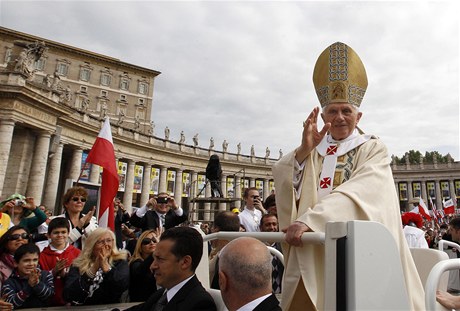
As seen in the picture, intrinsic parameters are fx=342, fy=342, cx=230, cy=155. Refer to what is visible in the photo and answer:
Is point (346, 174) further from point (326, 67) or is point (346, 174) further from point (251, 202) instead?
point (251, 202)

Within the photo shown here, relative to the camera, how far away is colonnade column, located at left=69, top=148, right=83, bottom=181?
34781mm

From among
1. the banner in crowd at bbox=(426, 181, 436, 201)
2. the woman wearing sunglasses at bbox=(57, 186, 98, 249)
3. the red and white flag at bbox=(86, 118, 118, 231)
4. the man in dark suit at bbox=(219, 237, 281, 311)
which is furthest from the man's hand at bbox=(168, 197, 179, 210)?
the banner in crowd at bbox=(426, 181, 436, 201)

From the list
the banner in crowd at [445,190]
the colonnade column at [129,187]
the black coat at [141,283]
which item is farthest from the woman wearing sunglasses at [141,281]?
the banner in crowd at [445,190]

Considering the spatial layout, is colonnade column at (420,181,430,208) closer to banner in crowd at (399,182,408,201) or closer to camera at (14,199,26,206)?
banner in crowd at (399,182,408,201)

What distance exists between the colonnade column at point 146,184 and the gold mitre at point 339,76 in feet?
139

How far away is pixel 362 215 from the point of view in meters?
2.52

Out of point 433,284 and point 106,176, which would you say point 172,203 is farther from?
point 433,284

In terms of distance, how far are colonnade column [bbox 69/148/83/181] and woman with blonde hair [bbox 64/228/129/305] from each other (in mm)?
33298

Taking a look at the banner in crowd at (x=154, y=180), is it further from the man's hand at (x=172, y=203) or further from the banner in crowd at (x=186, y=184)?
the man's hand at (x=172, y=203)

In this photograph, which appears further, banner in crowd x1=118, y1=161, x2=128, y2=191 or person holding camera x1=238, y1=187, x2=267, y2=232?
banner in crowd x1=118, y1=161, x2=128, y2=191

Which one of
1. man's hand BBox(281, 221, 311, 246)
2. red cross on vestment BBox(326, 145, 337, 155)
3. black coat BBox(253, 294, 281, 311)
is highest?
red cross on vestment BBox(326, 145, 337, 155)

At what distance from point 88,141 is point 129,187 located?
26.5 feet

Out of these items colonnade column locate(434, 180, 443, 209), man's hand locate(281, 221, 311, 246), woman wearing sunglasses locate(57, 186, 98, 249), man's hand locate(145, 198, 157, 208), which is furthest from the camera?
colonnade column locate(434, 180, 443, 209)

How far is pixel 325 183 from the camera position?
3098mm
